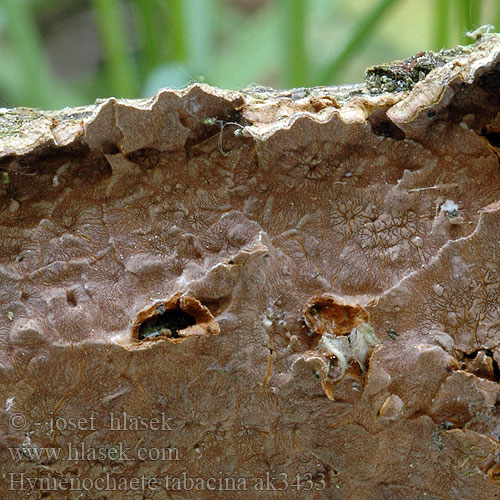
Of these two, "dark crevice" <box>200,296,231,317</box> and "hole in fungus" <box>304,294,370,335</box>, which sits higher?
"dark crevice" <box>200,296,231,317</box>

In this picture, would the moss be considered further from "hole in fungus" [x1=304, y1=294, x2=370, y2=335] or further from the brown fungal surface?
"hole in fungus" [x1=304, y1=294, x2=370, y2=335]

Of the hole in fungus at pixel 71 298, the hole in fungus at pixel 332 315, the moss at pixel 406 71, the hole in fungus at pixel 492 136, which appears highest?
the moss at pixel 406 71

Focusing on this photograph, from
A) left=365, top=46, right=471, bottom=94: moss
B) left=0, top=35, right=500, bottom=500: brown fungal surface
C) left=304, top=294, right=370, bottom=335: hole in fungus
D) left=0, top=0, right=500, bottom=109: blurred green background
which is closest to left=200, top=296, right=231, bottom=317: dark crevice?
left=0, top=35, right=500, bottom=500: brown fungal surface

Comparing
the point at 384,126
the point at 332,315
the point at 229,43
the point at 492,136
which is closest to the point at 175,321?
the point at 332,315

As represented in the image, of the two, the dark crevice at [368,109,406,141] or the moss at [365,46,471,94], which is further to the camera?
the moss at [365,46,471,94]

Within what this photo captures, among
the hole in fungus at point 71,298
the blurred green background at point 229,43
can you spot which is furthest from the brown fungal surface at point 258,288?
the blurred green background at point 229,43

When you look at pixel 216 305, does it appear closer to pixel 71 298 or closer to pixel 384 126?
pixel 71 298

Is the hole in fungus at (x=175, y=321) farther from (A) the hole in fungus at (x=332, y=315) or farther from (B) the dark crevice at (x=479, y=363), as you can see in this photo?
(B) the dark crevice at (x=479, y=363)

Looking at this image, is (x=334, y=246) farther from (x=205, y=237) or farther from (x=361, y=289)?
(x=205, y=237)

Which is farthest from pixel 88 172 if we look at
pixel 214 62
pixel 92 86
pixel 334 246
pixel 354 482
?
pixel 92 86
